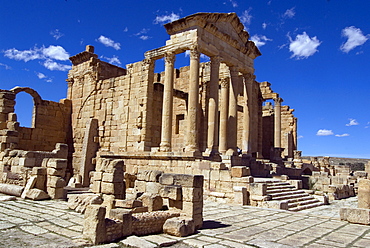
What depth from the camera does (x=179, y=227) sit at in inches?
262

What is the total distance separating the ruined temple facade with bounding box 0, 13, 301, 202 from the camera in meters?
16.1

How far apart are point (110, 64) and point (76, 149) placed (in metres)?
6.22

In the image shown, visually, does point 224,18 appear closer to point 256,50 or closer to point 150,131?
point 256,50

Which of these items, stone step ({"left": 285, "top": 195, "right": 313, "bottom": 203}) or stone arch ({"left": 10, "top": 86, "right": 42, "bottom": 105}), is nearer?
stone step ({"left": 285, "top": 195, "right": 313, "bottom": 203})

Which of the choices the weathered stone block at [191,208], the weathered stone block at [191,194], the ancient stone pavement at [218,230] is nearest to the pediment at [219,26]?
the ancient stone pavement at [218,230]

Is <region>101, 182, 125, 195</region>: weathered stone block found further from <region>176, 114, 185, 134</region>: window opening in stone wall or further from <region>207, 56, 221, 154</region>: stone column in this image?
<region>176, 114, 185, 134</region>: window opening in stone wall

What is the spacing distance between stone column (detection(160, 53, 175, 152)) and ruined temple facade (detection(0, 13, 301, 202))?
0.05 meters

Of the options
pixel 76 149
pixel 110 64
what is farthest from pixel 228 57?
pixel 76 149

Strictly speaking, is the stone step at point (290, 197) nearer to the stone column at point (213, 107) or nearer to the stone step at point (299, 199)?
the stone step at point (299, 199)

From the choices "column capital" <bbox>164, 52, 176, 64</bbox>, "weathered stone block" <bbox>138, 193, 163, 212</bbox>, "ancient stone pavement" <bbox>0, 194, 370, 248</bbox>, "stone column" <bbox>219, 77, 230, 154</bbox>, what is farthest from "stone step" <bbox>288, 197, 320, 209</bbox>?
"column capital" <bbox>164, 52, 176, 64</bbox>

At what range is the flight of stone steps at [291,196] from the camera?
12.1m

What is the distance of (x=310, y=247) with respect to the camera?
6.04 metres

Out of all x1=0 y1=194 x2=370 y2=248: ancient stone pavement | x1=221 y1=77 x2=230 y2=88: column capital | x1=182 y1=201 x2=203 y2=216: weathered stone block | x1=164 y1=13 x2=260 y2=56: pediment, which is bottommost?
x1=0 y1=194 x2=370 y2=248: ancient stone pavement

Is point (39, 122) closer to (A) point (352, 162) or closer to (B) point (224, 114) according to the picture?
(B) point (224, 114)
